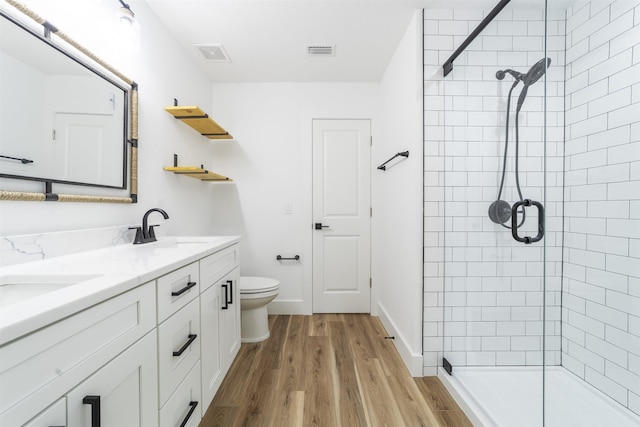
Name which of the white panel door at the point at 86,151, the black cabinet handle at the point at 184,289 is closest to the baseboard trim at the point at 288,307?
the black cabinet handle at the point at 184,289

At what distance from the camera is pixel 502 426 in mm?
1276

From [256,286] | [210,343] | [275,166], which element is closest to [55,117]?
[210,343]

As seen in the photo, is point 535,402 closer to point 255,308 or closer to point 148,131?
point 255,308

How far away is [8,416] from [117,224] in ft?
4.05

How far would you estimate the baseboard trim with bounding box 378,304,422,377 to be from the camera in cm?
180

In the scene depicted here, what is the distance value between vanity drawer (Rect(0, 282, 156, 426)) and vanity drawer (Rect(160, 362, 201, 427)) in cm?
40

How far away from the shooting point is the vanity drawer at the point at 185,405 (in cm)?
104

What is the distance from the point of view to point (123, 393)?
0.80 m

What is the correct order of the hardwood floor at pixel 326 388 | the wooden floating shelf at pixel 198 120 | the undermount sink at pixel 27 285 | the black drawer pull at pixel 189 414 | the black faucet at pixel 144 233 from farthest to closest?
the wooden floating shelf at pixel 198 120 → the black faucet at pixel 144 233 → the hardwood floor at pixel 326 388 → the black drawer pull at pixel 189 414 → the undermount sink at pixel 27 285

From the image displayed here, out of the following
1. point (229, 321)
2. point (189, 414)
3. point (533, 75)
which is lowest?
point (189, 414)

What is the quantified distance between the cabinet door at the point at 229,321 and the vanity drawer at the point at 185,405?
34cm

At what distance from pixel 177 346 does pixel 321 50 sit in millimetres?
2264

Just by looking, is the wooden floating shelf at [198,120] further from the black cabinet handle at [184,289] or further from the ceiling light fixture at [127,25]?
the black cabinet handle at [184,289]

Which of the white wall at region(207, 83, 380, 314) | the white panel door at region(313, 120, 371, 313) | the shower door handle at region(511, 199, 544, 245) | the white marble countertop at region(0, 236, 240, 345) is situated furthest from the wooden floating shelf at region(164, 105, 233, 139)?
the shower door handle at region(511, 199, 544, 245)
